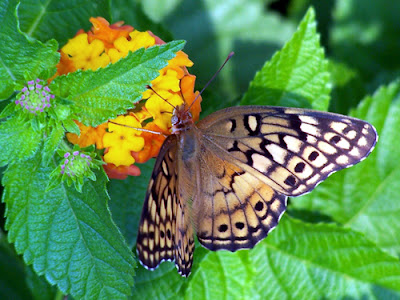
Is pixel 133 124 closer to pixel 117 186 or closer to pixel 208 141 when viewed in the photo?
pixel 208 141

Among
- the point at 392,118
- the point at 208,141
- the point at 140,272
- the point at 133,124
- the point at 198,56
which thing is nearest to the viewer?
the point at 133,124

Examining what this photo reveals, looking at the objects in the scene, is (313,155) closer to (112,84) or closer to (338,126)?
(338,126)

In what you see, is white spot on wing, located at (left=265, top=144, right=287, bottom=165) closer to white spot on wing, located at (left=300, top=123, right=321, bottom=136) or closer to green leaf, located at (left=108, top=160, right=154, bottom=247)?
white spot on wing, located at (left=300, top=123, right=321, bottom=136)

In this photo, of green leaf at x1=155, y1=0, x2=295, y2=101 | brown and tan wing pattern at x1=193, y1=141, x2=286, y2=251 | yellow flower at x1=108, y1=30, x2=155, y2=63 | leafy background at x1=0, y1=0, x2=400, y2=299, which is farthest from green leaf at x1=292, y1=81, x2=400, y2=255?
yellow flower at x1=108, y1=30, x2=155, y2=63

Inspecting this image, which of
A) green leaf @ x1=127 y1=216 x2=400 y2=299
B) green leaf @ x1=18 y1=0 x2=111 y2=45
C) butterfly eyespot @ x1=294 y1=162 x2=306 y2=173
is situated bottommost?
green leaf @ x1=127 y1=216 x2=400 y2=299

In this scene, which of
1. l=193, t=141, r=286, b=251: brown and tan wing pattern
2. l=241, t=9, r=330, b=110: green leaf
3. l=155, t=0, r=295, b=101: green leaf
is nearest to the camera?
l=193, t=141, r=286, b=251: brown and tan wing pattern

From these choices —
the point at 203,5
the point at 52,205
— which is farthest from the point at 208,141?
the point at 203,5

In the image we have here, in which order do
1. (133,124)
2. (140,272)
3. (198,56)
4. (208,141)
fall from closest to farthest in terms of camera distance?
1. (133,124)
2. (208,141)
3. (140,272)
4. (198,56)
